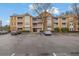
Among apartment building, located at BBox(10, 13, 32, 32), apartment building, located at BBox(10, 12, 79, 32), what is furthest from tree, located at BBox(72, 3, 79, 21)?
apartment building, located at BBox(10, 13, 32, 32)

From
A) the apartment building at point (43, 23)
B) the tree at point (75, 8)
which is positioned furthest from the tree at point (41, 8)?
the tree at point (75, 8)

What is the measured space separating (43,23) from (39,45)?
0.48m

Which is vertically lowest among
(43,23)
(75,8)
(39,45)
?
(39,45)

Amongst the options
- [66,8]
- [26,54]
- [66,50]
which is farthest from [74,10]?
[26,54]

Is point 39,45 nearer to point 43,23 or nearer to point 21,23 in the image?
point 43,23

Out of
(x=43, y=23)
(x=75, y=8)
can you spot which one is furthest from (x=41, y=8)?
(x=75, y=8)

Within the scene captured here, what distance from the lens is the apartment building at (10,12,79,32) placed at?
819cm

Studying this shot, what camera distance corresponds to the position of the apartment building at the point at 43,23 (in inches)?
322

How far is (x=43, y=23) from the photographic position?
8.23 m

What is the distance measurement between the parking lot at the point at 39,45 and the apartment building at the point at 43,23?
15 centimetres

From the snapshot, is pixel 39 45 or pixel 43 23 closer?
pixel 39 45

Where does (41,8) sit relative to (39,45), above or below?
above

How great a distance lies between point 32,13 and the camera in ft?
26.9

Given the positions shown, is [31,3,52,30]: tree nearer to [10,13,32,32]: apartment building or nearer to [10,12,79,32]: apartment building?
[10,12,79,32]: apartment building
